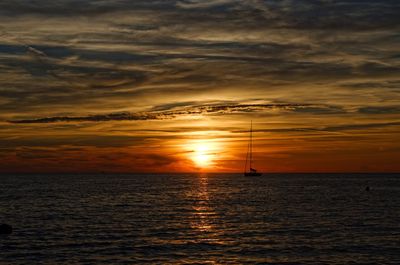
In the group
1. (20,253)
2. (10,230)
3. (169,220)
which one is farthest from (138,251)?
(169,220)

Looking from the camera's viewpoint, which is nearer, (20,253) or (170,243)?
(20,253)

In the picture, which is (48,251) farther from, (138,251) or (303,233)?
(303,233)

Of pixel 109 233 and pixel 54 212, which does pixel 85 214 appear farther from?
pixel 109 233

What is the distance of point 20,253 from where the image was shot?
52.8 meters

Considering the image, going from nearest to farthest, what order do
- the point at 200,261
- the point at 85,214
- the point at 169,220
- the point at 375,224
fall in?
the point at 200,261, the point at 375,224, the point at 169,220, the point at 85,214

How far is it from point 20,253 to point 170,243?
52.1 feet

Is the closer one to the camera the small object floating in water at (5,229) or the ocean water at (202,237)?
the ocean water at (202,237)

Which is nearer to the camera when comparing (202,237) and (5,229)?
(202,237)

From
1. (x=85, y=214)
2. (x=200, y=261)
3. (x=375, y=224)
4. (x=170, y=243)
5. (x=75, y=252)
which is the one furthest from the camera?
(x=85, y=214)

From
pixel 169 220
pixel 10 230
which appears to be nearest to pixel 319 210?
pixel 169 220

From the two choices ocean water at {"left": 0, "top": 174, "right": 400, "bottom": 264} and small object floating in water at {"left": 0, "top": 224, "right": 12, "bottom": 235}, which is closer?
ocean water at {"left": 0, "top": 174, "right": 400, "bottom": 264}

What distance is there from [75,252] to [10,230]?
58.6 feet

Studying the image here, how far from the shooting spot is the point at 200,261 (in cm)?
4809

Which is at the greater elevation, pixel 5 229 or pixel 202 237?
pixel 202 237
